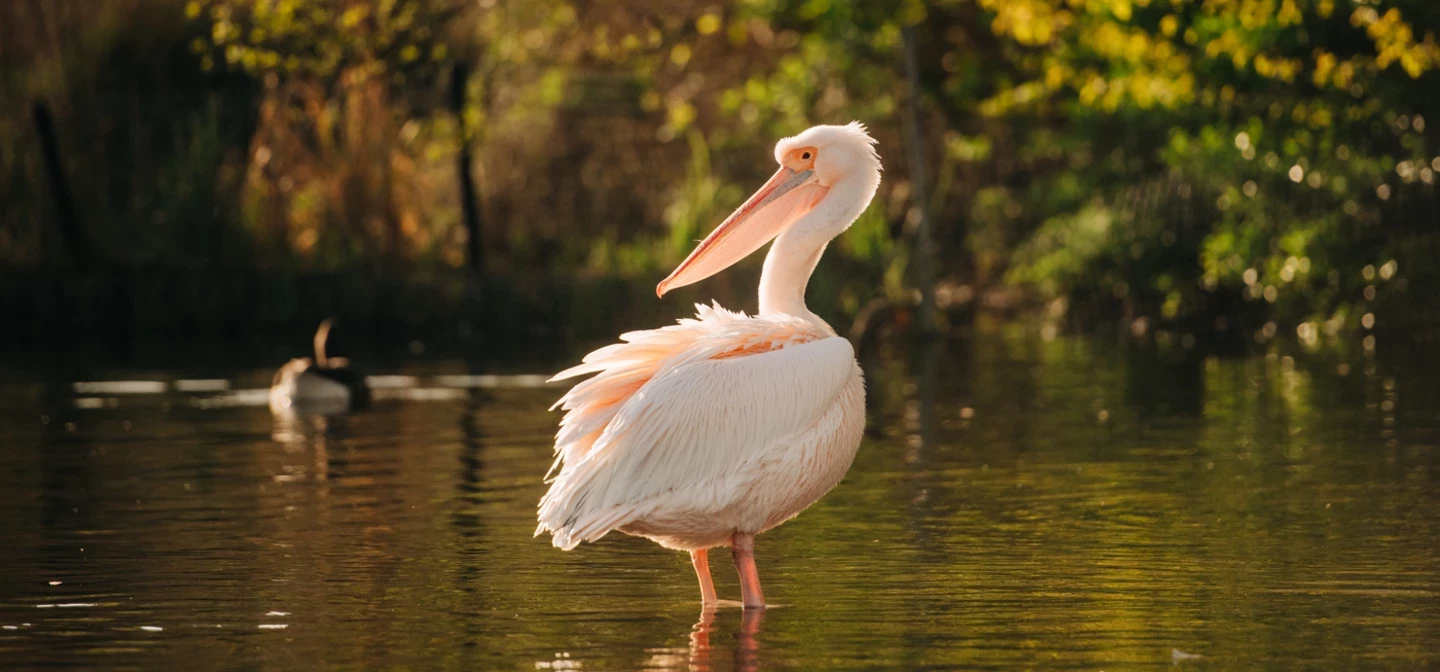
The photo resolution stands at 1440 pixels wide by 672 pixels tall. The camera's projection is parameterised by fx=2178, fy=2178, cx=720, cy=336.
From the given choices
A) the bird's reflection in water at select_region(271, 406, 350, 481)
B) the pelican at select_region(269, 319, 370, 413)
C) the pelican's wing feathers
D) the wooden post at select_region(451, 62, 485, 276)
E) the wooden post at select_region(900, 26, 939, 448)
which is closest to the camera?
the pelican's wing feathers

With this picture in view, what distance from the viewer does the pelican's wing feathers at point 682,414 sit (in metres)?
7.07

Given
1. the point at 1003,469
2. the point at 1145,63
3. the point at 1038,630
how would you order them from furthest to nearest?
A: 1. the point at 1145,63
2. the point at 1003,469
3. the point at 1038,630

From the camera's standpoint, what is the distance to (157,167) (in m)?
24.1

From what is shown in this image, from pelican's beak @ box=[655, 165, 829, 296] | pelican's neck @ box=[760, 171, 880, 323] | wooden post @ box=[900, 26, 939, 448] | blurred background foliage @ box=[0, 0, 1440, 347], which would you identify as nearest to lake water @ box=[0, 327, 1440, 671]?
pelican's neck @ box=[760, 171, 880, 323]

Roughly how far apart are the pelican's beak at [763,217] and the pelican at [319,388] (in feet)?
25.0

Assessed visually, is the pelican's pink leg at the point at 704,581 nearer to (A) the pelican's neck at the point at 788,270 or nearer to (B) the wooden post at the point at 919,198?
(A) the pelican's neck at the point at 788,270

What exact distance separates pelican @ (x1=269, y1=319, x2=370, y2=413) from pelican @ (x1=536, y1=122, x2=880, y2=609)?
26.6 feet

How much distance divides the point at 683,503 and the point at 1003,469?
452 centimetres

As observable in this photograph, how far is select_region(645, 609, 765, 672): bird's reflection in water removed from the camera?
6.15 m

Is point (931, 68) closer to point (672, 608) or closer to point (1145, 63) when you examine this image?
point (1145, 63)

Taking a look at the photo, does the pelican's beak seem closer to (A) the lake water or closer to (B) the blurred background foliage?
(A) the lake water

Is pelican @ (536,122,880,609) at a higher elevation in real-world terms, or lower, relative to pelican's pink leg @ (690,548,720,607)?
higher

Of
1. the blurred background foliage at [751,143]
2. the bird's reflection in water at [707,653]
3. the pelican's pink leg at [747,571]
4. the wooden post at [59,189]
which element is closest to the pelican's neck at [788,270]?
the pelican's pink leg at [747,571]

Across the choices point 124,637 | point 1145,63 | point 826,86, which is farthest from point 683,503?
point 826,86
